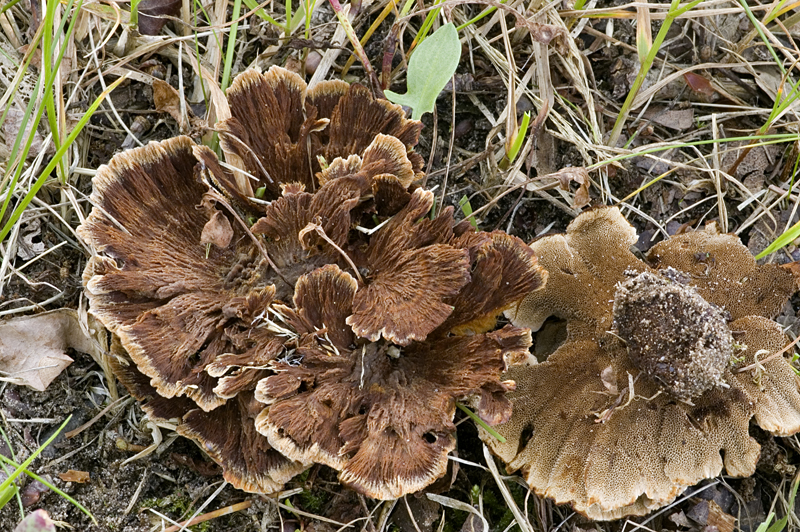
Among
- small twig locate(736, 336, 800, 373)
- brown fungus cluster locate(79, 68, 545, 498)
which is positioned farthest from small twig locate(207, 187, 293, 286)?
small twig locate(736, 336, 800, 373)

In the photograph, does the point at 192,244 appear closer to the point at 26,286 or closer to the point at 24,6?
the point at 26,286

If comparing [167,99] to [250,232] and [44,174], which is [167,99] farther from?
[250,232]

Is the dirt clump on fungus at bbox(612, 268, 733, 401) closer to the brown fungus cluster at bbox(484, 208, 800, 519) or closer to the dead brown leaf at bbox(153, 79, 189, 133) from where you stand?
the brown fungus cluster at bbox(484, 208, 800, 519)

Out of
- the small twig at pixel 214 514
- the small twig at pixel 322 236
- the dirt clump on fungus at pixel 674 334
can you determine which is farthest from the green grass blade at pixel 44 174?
the dirt clump on fungus at pixel 674 334

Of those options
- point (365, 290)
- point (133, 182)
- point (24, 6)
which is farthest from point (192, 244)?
point (24, 6)

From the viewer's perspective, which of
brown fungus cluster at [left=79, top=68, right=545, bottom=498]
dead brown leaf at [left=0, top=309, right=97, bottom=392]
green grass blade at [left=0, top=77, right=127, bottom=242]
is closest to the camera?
brown fungus cluster at [left=79, top=68, right=545, bottom=498]
